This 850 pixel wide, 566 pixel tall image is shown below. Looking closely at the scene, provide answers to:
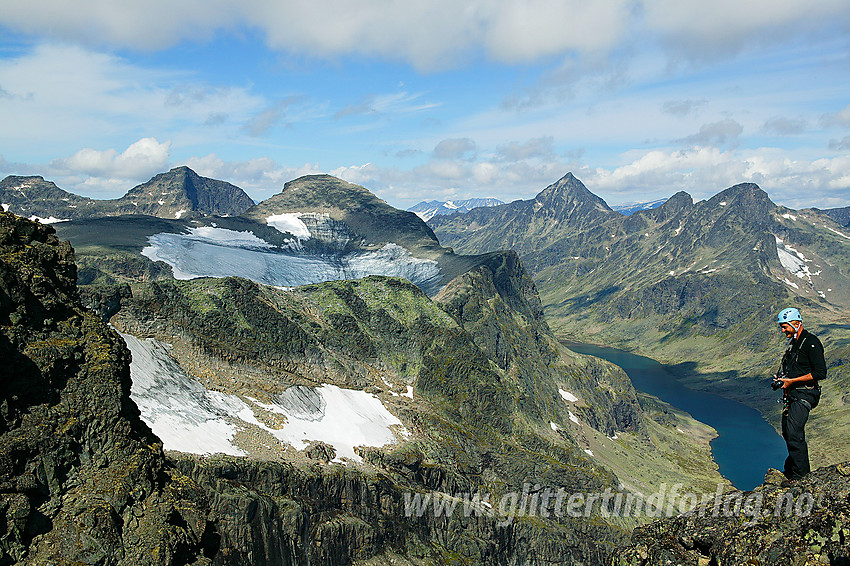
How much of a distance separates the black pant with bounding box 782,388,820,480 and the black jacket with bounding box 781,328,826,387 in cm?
64

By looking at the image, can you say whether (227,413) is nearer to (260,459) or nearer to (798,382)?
(260,459)

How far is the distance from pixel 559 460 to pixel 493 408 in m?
22.2

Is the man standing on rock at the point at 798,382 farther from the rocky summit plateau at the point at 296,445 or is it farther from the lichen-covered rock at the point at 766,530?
the rocky summit plateau at the point at 296,445

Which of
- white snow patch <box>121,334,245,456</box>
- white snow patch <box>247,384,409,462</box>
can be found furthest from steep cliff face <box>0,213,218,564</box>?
white snow patch <box>247,384,409,462</box>

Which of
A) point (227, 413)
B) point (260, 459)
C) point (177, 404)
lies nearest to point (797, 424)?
point (260, 459)

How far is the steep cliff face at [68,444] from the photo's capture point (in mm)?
23094

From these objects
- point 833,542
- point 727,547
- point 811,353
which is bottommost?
point 727,547

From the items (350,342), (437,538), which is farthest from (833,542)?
Result: (350,342)

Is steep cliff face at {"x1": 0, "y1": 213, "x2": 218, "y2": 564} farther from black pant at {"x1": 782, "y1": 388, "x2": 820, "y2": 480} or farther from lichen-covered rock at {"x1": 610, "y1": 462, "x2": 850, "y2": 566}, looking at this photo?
black pant at {"x1": 782, "y1": 388, "x2": 820, "y2": 480}

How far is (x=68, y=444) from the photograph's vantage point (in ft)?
84.3

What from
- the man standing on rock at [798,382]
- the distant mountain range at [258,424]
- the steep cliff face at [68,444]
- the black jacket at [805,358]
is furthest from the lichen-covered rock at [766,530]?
the distant mountain range at [258,424]

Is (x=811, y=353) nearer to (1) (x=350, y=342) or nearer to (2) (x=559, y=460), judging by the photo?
(1) (x=350, y=342)

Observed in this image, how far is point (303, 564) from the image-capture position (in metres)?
54.7

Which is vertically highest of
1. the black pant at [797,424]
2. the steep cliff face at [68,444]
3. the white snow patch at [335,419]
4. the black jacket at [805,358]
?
the black jacket at [805,358]
